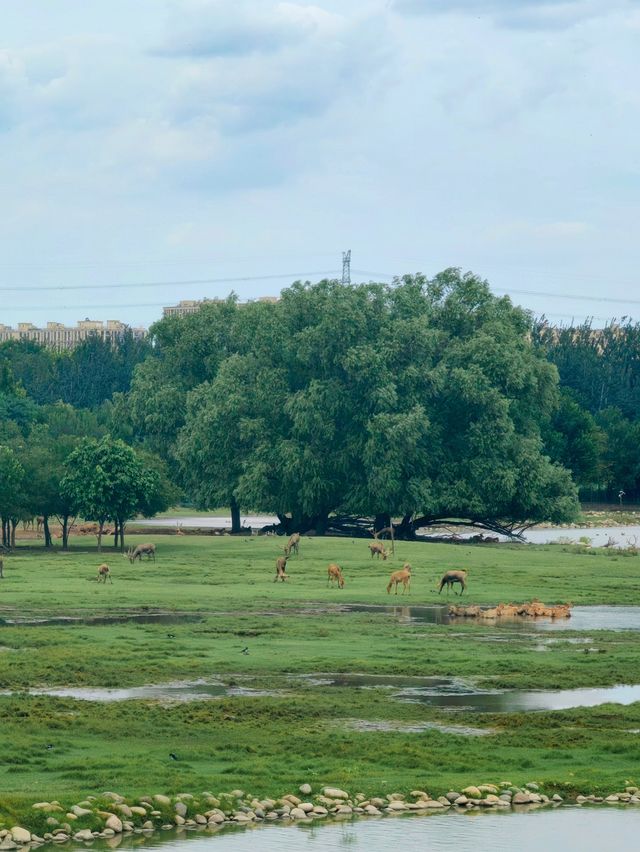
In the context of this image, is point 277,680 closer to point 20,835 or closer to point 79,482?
point 20,835

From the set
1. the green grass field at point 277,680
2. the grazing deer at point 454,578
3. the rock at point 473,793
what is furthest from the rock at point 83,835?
the grazing deer at point 454,578

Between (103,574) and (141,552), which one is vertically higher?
(141,552)

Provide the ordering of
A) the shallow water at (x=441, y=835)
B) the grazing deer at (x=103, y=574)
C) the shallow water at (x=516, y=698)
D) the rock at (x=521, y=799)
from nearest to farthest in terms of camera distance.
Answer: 1. the shallow water at (x=441, y=835)
2. the rock at (x=521, y=799)
3. the shallow water at (x=516, y=698)
4. the grazing deer at (x=103, y=574)

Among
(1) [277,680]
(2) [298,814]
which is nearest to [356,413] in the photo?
(1) [277,680]

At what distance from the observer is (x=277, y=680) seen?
37.5 m

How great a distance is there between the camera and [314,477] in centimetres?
8962

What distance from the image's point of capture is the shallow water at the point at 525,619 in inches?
1977

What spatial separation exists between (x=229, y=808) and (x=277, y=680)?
12569 mm

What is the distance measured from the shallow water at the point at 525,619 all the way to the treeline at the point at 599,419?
161 feet

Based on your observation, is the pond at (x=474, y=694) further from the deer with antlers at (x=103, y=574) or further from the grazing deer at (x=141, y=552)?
the grazing deer at (x=141, y=552)

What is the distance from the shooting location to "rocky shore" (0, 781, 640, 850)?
77.2ft

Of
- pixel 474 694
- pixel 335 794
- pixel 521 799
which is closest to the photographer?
pixel 335 794

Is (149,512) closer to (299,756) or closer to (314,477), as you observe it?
(314,477)

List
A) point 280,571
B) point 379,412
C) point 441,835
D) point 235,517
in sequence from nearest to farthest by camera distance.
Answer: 1. point 441,835
2. point 280,571
3. point 379,412
4. point 235,517
